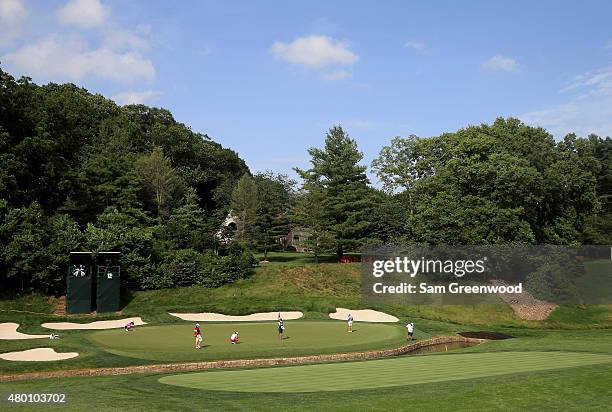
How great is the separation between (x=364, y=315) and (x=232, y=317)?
39.8ft

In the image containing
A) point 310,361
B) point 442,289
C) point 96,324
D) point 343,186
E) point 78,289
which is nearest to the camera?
point 310,361

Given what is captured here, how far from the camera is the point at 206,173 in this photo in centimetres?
9275

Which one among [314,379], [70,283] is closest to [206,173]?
[70,283]

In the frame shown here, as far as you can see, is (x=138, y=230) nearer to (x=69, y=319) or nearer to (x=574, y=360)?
(x=69, y=319)

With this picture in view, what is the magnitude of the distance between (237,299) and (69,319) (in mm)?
15931

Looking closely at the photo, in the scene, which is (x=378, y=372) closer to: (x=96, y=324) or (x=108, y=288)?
(x=96, y=324)

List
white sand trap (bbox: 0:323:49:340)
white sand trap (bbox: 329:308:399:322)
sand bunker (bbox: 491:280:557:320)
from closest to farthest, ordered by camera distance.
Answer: white sand trap (bbox: 0:323:49:340)
white sand trap (bbox: 329:308:399:322)
sand bunker (bbox: 491:280:557:320)

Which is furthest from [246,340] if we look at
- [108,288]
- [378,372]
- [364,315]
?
[108,288]

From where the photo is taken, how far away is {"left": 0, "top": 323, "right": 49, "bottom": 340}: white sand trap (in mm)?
34750

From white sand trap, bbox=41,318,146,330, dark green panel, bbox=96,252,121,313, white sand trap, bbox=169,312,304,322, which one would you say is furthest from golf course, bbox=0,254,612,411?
dark green panel, bbox=96,252,121,313

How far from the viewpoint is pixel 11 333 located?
3581 centimetres

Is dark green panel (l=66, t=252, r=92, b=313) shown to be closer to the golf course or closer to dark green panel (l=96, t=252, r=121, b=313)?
dark green panel (l=96, t=252, r=121, b=313)

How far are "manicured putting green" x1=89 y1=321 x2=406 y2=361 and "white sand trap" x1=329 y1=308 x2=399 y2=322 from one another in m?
3.00

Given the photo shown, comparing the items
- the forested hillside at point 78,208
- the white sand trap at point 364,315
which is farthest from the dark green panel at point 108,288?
the white sand trap at point 364,315
